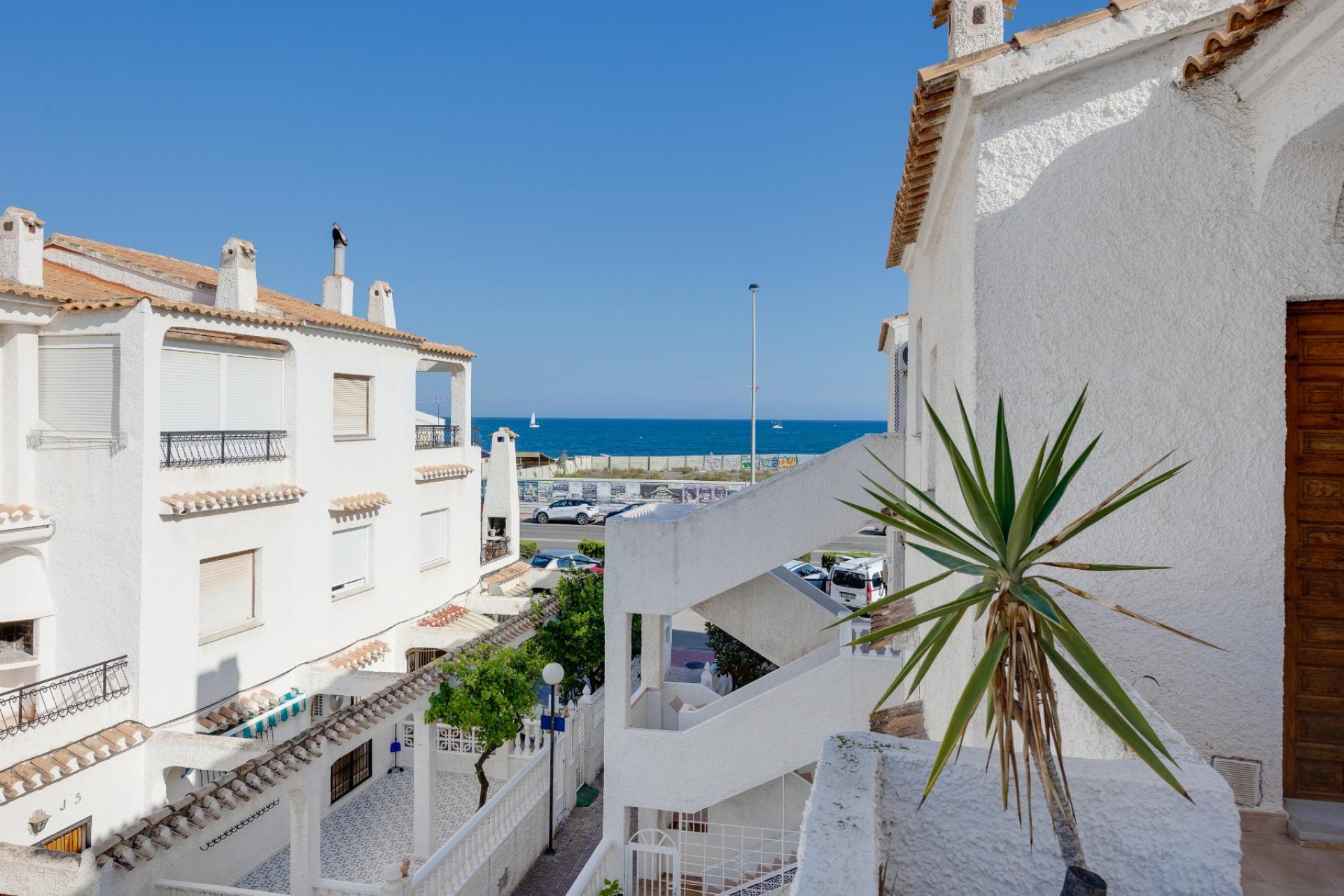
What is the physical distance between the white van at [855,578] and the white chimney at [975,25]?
69.5 feet

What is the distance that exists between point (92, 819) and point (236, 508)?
4.88 m

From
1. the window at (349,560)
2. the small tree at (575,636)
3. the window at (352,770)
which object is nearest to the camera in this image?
the window at (352,770)

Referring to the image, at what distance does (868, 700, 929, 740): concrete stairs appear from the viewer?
7777mm

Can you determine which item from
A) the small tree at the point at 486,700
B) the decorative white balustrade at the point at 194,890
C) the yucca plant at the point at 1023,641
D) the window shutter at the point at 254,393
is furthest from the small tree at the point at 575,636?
the yucca plant at the point at 1023,641

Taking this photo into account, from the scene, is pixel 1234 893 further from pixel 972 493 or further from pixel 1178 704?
pixel 1178 704

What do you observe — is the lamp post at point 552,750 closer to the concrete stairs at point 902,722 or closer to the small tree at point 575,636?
the small tree at point 575,636

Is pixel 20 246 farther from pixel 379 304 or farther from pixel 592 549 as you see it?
pixel 592 549

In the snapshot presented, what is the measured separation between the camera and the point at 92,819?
37.1ft

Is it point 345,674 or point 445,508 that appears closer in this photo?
point 345,674

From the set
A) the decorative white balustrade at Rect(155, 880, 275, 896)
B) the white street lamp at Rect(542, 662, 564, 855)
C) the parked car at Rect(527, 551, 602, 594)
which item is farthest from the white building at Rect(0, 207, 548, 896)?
the parked car at Rect(527, 551, 602, 594)

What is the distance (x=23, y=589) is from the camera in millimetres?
12297

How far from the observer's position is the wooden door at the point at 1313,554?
5105 millimetres

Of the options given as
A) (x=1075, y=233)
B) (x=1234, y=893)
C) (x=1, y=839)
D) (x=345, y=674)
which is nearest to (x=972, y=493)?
(x=1234, y=893)

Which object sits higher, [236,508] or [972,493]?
[972,493]
